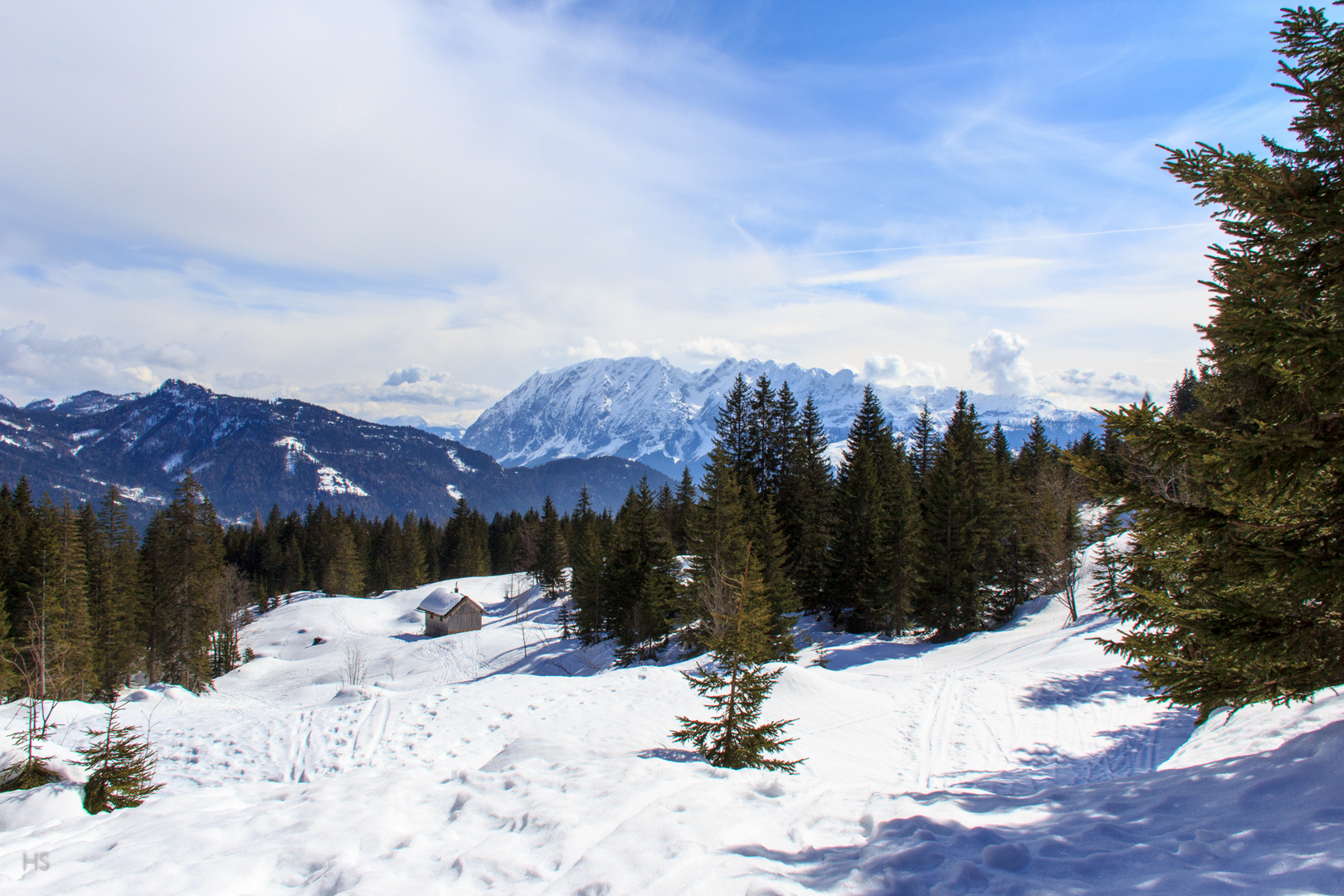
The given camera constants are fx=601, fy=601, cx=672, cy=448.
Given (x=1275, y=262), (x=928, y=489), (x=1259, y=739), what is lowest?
(x=1259, y=739)

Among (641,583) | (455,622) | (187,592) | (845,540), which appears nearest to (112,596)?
(187,592)

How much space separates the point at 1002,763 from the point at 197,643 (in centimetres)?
4518

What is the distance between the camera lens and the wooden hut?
2235 inches

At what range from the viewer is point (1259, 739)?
743 cm

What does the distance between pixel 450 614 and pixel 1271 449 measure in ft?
198

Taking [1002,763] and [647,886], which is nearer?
[647,886]

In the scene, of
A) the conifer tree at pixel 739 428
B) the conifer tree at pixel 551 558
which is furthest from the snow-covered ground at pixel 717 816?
the conifer tree at pixel 551 558

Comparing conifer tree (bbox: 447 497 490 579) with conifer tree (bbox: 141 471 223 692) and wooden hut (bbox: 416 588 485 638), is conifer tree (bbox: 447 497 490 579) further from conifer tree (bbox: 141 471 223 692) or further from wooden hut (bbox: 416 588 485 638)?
conifer tree (bbox: 141 471 223 692)

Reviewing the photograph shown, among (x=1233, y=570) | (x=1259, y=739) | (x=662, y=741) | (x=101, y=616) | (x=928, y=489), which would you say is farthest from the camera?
(x=101, y=616)

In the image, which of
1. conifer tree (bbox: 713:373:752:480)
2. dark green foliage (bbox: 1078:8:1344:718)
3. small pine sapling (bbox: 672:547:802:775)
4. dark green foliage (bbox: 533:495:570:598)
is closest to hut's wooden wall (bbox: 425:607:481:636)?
dark green foliage (bbox: 533:495:570:598)

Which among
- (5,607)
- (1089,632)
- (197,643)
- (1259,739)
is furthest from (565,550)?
(1259,739)

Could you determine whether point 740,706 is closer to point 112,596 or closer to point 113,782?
point 113,782

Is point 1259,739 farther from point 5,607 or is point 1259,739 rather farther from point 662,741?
point 5,607

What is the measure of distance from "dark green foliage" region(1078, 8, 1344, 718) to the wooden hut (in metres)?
58.5
